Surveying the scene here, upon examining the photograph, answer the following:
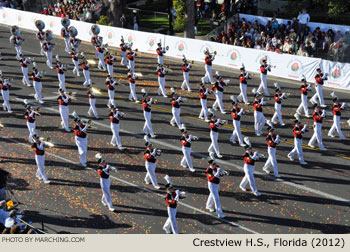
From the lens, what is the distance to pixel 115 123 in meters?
18.9

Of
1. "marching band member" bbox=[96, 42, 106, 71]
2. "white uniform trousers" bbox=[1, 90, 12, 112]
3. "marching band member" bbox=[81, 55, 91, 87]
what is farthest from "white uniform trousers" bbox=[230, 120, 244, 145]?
"marching band member" bbox=[96, 42, 106, 71]

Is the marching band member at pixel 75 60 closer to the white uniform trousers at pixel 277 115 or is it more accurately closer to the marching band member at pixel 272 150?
the white uniform trousers at pixel 277 115

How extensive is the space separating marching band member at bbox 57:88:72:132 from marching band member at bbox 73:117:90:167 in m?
3.07

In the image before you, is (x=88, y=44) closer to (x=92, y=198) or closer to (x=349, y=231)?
(x=92, y=198)

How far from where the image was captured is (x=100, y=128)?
2123 cm

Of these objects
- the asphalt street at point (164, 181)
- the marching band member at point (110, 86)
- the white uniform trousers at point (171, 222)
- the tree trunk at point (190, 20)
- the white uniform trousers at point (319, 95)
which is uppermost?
the tree trunk at point (190, 20)

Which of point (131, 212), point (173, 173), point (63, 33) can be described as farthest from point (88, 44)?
point (131, 212)

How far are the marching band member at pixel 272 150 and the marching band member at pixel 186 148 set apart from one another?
8.52ft

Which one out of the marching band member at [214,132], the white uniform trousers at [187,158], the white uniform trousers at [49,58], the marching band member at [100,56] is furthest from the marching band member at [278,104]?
the white uniform trousers at [49,58]

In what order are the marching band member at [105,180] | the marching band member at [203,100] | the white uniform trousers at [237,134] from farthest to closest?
the marching band member at [203,100]
the white uniform trousers at [237,134]
the marching band member at [105,180]

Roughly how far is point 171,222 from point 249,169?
11.4ft

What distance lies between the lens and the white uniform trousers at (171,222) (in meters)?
13.8

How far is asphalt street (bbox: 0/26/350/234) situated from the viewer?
14.7 metres

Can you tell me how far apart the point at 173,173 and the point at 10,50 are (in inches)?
773
